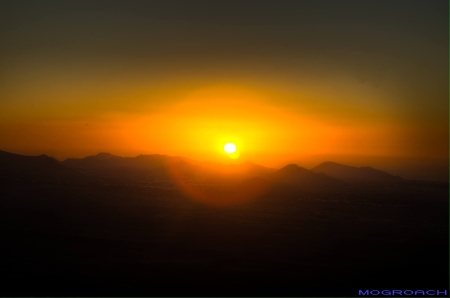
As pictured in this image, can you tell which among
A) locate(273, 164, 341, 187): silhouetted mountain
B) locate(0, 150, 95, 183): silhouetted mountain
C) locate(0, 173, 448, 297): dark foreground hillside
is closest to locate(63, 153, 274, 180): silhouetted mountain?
locate(273, 164, 341, 187): silhouetted mountain

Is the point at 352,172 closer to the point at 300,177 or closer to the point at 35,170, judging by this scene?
the point at 300,177

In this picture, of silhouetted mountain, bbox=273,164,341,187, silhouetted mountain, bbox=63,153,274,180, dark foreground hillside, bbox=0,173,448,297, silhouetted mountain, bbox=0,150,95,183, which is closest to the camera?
dark foreground hillside, bbox=0,173,448,297

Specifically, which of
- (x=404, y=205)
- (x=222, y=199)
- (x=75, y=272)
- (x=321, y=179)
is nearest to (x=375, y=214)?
(x=404, y=205)

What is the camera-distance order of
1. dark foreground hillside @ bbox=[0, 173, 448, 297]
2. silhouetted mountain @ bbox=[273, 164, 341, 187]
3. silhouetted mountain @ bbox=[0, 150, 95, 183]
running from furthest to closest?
silhouetted mountain @ bbox=[273, 164, 341, 187], silhouetted mountain @ bbox=[0, 150, 95, 183], dark foreground hillside @ bbox=[0, 173, 448, 297]

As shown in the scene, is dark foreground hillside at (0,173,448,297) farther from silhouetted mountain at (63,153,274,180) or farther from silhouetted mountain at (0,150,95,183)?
silhouetted mountain at (63,153,274,180)

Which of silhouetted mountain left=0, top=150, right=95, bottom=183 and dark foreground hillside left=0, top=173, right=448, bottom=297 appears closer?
dark foreground hillside left=0, top=173, right=448, bottom=297

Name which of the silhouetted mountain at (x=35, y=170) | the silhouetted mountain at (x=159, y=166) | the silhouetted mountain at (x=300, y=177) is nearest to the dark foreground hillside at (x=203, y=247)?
the silhouetted mountain at (x=35, y=170)

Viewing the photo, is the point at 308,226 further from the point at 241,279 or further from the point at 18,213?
the point at 18,213

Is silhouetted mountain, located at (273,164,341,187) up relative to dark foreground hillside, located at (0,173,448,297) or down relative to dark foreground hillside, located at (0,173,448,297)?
up

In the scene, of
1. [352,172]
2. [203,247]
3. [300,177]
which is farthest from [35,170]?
[352,172]
